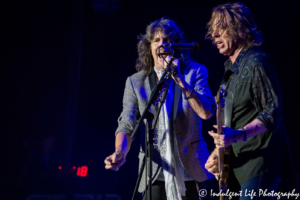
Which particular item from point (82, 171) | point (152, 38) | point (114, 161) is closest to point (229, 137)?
point (114, 161)

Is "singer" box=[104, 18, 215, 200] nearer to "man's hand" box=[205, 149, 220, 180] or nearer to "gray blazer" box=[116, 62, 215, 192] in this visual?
"gray blazer" box=[116, 62, 215, 192]

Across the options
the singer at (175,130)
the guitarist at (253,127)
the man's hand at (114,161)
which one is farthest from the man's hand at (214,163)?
the man's hand at (114,161)

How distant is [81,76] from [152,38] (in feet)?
7.66

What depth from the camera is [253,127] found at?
1.47m

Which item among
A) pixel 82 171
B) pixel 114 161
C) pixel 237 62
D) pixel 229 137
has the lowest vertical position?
pixel 82 171

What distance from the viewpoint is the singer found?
6.59 ft

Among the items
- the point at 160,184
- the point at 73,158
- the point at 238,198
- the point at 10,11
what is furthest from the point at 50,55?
the point at 238,198

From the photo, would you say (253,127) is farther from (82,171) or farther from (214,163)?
(82,171)

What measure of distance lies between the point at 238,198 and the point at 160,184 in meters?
0.67

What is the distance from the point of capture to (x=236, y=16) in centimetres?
183

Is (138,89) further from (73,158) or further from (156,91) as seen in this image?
(73,158)

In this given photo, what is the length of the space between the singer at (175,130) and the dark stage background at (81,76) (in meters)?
2.12

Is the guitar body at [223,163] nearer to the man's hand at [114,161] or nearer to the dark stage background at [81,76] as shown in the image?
the man's hand at [114,161]

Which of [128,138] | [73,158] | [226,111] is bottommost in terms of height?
[73,158]
